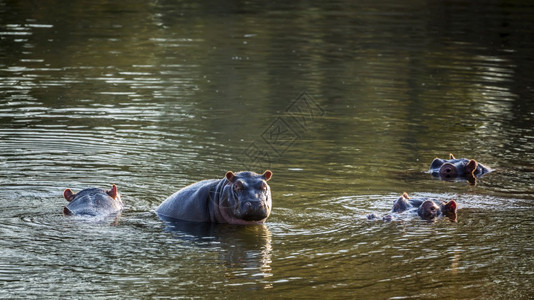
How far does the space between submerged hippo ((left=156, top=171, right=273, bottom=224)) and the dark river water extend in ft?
0.69

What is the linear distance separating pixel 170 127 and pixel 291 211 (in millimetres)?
5240

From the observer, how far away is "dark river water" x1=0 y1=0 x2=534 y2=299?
840 centimetres

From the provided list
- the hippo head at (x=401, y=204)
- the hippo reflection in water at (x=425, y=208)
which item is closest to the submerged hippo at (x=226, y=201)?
the hippo reflection in water at (x=425, y=208)

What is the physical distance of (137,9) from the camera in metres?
34.8

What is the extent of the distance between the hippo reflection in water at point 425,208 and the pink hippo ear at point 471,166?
6.43ft

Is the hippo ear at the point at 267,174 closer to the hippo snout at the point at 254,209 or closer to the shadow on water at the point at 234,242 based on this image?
the hippo snout at the point at 254,209

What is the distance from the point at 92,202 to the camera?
10297 millimetres


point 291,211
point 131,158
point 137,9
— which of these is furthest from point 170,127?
point 137,9

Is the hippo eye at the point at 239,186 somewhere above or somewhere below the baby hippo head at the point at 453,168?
above

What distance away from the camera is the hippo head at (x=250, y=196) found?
9555 mm

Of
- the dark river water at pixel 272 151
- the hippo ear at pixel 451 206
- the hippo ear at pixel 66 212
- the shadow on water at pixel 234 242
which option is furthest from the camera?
the hippo ear at pixel 451 206

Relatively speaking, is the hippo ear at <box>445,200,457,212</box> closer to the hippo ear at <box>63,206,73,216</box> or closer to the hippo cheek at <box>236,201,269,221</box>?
the hippo cheek at <box>236,201,269,221</box>

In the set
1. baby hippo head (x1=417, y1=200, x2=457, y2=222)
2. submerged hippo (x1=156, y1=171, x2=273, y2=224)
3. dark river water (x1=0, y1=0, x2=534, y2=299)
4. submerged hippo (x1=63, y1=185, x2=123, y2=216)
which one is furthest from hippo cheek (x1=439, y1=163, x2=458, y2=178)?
submerged hippo (x1=63, y1=185, x2=123, y2=216)

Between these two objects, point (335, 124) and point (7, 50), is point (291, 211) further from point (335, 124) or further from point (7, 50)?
point (7, 50)
